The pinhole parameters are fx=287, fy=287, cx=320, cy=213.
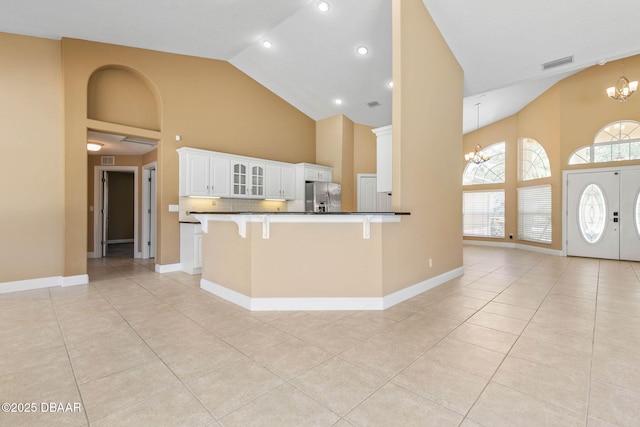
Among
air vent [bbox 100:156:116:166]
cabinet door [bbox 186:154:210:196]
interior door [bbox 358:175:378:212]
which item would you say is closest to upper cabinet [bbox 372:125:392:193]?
cabinet door [bbox 186:154:210:196]

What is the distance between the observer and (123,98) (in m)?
5.00

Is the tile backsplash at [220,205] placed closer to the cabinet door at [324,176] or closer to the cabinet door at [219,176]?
the cabinet door at [219,176]

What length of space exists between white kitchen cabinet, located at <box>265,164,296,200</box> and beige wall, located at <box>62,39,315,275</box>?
0.40 metres

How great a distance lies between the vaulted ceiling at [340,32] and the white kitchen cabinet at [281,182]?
2008mm

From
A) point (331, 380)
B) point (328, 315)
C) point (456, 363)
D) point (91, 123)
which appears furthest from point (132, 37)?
point (456, 363)

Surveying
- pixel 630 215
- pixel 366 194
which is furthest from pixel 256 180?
pixel 630 215

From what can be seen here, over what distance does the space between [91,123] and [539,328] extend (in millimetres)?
6397

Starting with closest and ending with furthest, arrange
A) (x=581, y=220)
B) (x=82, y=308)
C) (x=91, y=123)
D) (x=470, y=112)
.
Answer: (x=82, y=308) → (x=91, y=123) → (x=581, y=220) → (x=470, y=112)

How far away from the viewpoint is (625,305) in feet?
10.8

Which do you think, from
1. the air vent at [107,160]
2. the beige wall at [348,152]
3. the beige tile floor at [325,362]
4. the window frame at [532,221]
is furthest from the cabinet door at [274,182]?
the window frame at [532,221]

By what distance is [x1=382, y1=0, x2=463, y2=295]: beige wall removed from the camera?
136 inches

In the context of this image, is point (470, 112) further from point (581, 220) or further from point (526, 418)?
point (526, 418)

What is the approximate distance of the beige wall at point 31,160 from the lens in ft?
13.0

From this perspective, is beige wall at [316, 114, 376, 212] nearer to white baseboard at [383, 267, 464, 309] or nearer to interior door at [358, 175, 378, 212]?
interior door at [358, 175, 378, 212]
